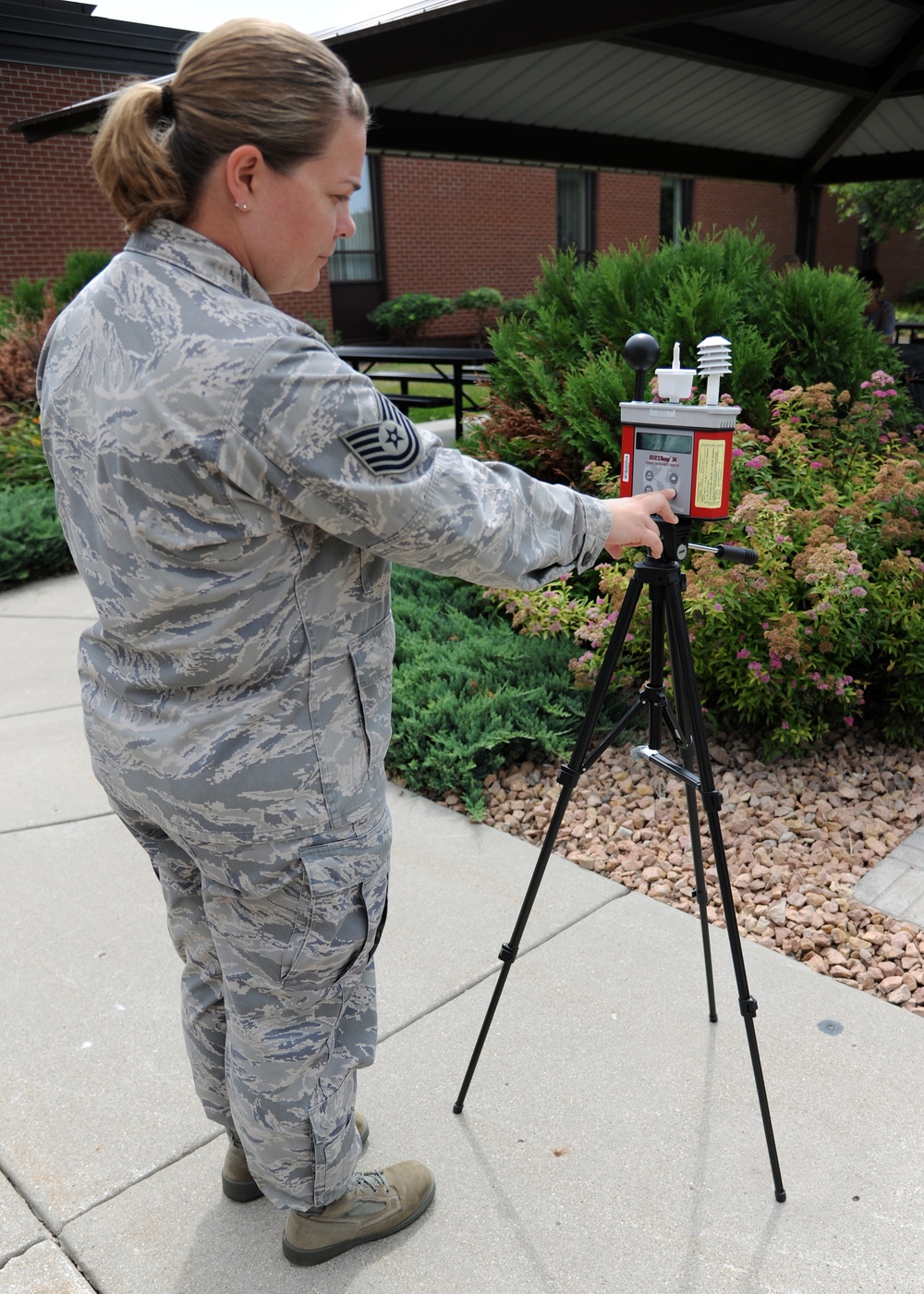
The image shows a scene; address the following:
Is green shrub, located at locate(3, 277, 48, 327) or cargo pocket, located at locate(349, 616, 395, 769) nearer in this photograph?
cargo pocket, located at locate(349, 616, 395, 769)

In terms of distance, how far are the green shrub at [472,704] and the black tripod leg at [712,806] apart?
61.9 inches

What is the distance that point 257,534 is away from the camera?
134cm

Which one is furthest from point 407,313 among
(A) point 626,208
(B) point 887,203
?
(B) point 887,203

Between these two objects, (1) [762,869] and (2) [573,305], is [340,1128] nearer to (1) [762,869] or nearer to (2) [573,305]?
(1) [762,869]

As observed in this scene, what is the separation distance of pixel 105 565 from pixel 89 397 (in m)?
0.24

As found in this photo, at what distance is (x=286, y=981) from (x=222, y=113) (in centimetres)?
125

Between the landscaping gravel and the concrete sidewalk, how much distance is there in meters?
0.13

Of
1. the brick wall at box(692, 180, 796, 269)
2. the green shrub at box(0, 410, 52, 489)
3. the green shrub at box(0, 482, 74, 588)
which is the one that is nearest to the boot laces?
the green shrub at box(0, 482, 74, 588)

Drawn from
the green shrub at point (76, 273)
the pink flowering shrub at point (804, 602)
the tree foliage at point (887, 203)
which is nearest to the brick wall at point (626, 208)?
the tree foliage at point (887, 203)

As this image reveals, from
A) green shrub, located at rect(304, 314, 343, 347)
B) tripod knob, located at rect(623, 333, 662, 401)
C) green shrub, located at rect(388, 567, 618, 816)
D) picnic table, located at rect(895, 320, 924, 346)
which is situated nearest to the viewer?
tripod knob, located at rect(623, 333, 662, 401)

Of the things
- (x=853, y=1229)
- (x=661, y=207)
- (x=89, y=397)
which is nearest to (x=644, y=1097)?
(x=853, y=1229)

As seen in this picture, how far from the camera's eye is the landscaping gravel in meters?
2.77

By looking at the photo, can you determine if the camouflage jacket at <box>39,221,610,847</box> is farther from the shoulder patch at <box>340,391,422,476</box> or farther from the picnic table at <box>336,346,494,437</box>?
the picnic table at <box>336,346,494,437</box>

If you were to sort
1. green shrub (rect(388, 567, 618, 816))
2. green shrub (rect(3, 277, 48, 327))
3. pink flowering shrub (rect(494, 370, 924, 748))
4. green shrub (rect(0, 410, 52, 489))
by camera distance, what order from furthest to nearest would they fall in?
1. green shrub (rect(3, 277, 48, 327))
2. green shrub (rect(0, 410, 52, 489))
3. green shrub (rect(388, 567, 618, 816))
4. pink flowering shrub (rect(494, 370, 924, 748))
